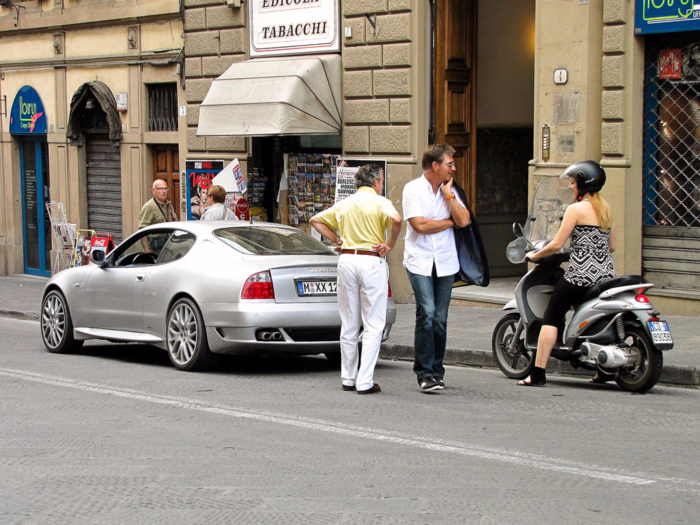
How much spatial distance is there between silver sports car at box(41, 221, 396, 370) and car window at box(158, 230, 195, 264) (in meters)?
0.01

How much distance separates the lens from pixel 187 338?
32.0ft

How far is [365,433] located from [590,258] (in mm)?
2510

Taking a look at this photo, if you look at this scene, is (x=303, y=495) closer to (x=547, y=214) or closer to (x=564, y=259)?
(x=564, y=259)

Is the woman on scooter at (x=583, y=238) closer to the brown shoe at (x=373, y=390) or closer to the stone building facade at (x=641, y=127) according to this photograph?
the brown shoe at (x=373, y=390)

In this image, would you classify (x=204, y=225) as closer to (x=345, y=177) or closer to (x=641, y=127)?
(x=641, y=127)

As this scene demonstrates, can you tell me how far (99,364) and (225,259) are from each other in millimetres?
1813

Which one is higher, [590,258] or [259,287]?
[590,258]

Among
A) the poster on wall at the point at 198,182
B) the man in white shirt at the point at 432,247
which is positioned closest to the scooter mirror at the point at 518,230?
the man in white shirt at the point at 432,247

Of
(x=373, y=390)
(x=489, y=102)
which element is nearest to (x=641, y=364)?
(x=373, y=390)

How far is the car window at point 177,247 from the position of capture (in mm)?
10180

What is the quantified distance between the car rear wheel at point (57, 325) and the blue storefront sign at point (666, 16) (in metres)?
7.04

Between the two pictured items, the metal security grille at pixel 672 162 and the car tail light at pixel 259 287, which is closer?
the car tail light at pixel 259 287

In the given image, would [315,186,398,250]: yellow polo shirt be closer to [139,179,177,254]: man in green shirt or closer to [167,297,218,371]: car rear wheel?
[167,297,218,371]: car rear wheel

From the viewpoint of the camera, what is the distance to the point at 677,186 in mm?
12547
